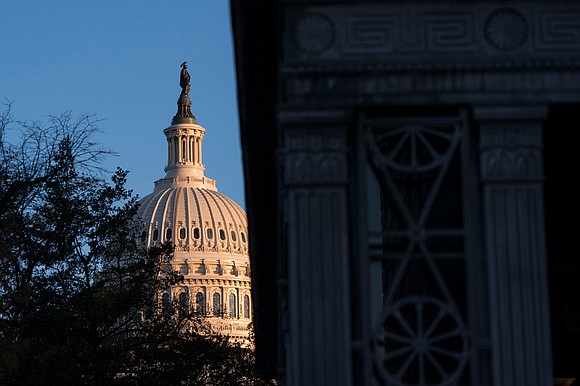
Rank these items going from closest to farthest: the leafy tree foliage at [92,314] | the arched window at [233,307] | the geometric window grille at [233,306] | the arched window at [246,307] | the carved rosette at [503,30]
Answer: the carved rosette at [503,30] → the leafy tree foliage at [92,314] → the arched window at [233,307] → the geometric window grille at [233,306] → the arched window at [246,307]

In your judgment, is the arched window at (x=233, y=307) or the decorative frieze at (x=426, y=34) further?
the arched window at (x=233, y=307)

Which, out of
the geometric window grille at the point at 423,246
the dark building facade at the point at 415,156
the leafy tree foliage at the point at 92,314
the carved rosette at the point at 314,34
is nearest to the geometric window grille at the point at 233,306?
the leafy tree foliage at the point at 92,314

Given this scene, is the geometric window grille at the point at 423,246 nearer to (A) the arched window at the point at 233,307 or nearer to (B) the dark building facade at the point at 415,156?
(B) the dark building facade at the point at 415,156

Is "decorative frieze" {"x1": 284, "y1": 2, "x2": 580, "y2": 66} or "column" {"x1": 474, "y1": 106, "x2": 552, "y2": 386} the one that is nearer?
"column" {"x1": 474, "y1": 106, "x2": 552, "y2": 386}

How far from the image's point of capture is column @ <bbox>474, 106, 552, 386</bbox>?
1143 cm

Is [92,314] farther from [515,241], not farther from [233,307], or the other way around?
[233,307]

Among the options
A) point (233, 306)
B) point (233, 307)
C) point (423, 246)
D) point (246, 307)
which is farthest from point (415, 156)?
point (246, 307)

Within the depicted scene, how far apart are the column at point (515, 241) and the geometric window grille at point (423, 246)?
265 mm

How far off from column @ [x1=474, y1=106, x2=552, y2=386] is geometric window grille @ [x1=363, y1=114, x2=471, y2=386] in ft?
0.87

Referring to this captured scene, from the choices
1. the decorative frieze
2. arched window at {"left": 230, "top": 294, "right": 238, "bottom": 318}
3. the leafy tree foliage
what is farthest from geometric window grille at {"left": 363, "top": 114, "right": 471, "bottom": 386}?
arched window at {"left": 230, "top": 294, "right": 238, "bottom": 318}

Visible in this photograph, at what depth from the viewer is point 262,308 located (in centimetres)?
2577

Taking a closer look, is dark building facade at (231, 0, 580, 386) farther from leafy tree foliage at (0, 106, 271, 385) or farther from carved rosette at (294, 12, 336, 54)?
leafy tree foliage at (0, 106, 271, 385)

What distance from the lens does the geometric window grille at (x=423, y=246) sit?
11.6 meters

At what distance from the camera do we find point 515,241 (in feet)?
38.1
